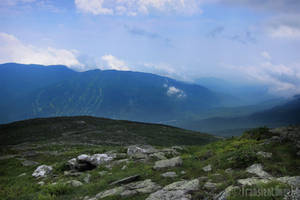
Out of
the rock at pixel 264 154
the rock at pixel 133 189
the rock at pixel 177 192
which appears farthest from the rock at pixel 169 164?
the rock at pixel 264 154

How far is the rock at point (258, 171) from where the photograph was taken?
32.7 ft

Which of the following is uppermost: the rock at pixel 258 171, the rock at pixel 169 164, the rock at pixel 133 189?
the rock at pixel 258 171

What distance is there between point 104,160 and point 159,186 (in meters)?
10.8

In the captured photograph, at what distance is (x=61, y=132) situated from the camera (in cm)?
6819

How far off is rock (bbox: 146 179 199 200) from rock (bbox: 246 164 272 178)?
3.04m

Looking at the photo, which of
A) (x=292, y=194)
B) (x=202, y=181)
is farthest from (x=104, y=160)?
(x=292, y=194)

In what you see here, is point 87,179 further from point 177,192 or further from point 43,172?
point 43,172

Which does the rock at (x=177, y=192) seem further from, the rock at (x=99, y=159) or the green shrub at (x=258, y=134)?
the green shrub at (x=258, y=134)

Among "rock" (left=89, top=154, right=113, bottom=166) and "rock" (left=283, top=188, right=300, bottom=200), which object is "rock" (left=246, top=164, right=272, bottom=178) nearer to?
"rock" (left=283, top=188, right=300, bottom=200)

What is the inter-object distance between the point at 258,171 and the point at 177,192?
180 inches

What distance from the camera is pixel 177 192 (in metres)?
9.44

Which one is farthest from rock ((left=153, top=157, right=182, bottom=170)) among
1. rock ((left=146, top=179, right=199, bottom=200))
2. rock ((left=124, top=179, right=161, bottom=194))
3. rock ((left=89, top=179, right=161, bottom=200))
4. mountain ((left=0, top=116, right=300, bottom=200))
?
rock ((left=146, top=179, right=199, bottom=200))

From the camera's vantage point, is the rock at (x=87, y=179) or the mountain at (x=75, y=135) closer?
the rock at (x=87, y=179)

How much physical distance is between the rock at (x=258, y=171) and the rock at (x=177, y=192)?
304cm
